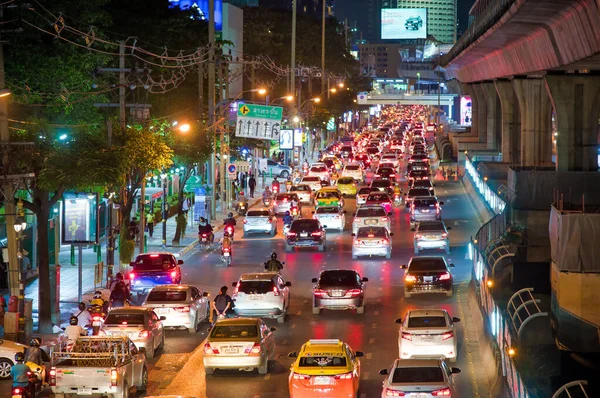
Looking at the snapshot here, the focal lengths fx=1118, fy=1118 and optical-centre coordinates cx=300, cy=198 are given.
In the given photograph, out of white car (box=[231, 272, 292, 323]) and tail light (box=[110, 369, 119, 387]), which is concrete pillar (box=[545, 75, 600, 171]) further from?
tail light (box=[110, 369, 119, 387])

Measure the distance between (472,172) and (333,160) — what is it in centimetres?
2210

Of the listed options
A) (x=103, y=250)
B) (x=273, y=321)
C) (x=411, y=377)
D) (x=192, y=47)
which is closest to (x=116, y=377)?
(x=411, y=377)

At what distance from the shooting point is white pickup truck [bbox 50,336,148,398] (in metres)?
20.7

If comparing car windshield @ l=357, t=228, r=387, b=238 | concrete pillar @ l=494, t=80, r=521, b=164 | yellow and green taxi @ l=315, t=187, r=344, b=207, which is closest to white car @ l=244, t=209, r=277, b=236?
yellow and green taxi @ l=315, t=187, r=344, b=207

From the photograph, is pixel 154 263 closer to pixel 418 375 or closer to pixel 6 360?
pixel 6 360

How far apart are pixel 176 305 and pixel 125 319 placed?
3.47 meters

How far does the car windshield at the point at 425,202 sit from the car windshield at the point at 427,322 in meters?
30.4

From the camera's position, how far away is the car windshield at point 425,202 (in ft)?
181

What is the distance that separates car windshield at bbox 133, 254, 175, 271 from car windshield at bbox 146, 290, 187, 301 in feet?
20.2

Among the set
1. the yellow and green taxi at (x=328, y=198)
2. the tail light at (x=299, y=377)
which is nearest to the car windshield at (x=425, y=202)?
the yellow and green taxi at (x=328, y=198)

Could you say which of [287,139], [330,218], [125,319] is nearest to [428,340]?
[125,319]

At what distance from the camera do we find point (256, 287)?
31.0 metres

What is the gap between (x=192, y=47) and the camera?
66.6 meters

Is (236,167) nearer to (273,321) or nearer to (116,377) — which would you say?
(273,321)
